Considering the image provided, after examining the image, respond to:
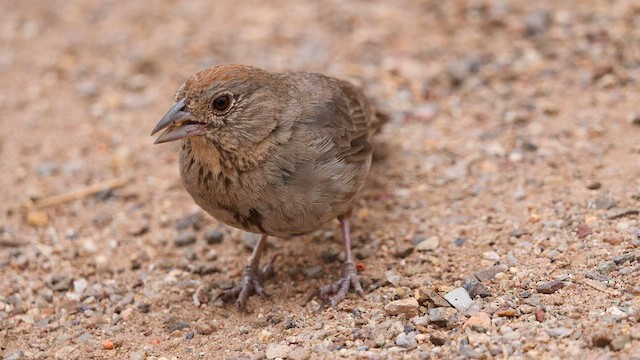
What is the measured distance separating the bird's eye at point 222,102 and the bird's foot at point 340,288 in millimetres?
1403

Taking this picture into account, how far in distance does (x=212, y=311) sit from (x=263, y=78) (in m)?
1.62

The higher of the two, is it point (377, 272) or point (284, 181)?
point (284, 181)

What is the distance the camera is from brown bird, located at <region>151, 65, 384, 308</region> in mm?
5121

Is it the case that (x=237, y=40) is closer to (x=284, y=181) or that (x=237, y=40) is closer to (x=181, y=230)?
(x=181, y=230)

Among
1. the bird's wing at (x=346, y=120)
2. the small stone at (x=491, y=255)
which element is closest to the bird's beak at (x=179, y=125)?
the bird's wing at (x=346, y=120)

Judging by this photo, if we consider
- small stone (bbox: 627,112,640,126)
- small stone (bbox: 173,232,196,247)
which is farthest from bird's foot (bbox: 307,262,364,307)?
small stone (bbox: 627,112,640,126)

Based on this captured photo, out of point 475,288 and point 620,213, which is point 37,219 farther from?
point 620,213

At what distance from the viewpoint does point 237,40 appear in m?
9.00

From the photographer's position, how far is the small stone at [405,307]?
5.06 meters

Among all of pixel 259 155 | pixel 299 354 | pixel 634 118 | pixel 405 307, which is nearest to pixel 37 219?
pixel 259 155

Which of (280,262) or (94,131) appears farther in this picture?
(94,131)

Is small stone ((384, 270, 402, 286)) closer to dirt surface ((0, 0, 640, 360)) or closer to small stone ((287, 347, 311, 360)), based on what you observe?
dirt surface ((0, 0, 640, 360))

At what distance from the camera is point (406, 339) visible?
477 centimetres

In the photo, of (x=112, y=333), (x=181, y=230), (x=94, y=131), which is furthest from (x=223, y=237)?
(x=94, y=131)
